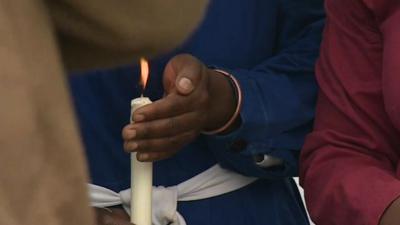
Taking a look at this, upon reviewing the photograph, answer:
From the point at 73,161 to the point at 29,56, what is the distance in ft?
0.18

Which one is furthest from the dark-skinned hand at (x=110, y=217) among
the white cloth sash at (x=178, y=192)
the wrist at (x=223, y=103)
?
the wrist at (x=223, y=103)

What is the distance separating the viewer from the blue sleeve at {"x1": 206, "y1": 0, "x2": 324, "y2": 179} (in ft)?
3.29

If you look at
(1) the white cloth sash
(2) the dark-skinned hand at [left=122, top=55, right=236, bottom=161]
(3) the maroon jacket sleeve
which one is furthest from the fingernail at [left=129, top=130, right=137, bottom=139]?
(3) the maroon jacket sleeve

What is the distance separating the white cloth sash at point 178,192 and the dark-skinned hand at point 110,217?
0.02 meters

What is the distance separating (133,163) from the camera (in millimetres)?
842

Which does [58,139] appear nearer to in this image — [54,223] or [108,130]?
[54,223]

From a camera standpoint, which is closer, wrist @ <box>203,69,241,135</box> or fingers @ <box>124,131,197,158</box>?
fingers @ <box>124,131,197,158</box>

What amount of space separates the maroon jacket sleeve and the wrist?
→ 11 centimetres

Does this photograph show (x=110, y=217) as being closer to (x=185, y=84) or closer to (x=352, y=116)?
(x=185, y=84)

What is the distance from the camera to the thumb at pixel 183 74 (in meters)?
0.90

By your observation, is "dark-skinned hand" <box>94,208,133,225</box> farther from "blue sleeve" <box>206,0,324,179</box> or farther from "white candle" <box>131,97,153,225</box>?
"blue sleeve" <box>206,0,324,179</box>

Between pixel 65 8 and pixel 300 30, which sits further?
pixel 300 30

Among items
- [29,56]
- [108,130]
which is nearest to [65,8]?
[29,56]

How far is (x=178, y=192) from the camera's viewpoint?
0.99 meters
